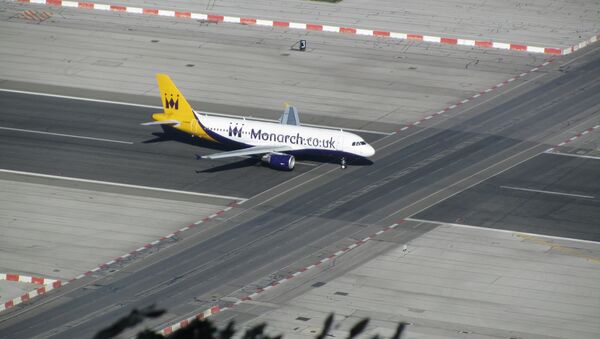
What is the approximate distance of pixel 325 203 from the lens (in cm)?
8794

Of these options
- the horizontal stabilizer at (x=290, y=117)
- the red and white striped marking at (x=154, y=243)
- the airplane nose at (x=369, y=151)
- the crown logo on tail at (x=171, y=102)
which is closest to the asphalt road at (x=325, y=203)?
the red and white striped marking at (x=154, y=243)

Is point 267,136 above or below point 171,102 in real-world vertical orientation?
below

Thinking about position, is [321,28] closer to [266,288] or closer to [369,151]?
[369,151]

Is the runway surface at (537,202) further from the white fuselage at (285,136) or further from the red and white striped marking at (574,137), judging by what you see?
the white fuselage at (285,136)

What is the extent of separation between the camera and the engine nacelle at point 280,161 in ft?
304

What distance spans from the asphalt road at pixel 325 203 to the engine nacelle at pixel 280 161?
4.42ft

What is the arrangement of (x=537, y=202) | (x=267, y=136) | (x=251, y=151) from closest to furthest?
(x=537, y=202) < (x=251, y=151) < (x=267, y=136)

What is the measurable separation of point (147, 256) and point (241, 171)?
1774 cm

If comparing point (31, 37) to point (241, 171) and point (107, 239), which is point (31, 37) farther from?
point (107, 239)

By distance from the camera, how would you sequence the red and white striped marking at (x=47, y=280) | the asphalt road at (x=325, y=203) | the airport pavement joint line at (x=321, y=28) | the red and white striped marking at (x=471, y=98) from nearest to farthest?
the red and white striped marking at (x=47, y=280) → the asphalt road at (x=325, y=203) → the red and white striped marking at (x=471, y=98) → the airport pavement joint line at (x=321, y=28)

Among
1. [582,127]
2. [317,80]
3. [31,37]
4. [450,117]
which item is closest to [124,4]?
[31,37]

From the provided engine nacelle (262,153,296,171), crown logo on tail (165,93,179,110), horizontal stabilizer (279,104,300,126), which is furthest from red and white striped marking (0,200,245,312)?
horizontal stabilizer (279,104,300,126)

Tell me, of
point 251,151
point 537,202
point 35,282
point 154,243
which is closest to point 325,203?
point 251,151

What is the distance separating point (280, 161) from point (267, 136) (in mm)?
2676
